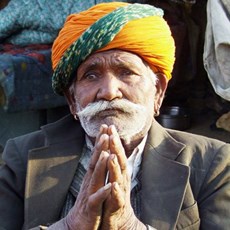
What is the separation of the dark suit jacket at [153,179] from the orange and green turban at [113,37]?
27cm

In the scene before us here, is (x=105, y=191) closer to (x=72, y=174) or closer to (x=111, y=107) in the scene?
(x=111, y=107)

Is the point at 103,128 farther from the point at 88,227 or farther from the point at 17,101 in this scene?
the point at 17,101

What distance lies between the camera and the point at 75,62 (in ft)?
7.11

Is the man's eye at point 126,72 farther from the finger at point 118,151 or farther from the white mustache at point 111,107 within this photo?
the finger at point 118,151

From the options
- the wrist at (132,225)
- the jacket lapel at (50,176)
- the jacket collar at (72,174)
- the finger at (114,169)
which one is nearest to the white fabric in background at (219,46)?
the jacket collar at (72,174)

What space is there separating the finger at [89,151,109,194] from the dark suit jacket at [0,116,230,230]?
0.43m

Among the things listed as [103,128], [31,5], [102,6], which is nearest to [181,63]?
[31,5]

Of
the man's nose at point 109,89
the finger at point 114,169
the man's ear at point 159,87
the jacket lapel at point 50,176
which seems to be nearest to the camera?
the finger at point 114,169

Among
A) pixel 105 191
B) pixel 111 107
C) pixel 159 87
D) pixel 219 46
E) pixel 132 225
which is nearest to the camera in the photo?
pixel 105 191

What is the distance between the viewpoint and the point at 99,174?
168 cm

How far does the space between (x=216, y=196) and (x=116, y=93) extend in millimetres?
552

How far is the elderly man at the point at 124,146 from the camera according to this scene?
2.10m

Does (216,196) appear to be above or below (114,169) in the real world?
below

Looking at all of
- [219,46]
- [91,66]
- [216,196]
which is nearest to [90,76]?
[91,66]
